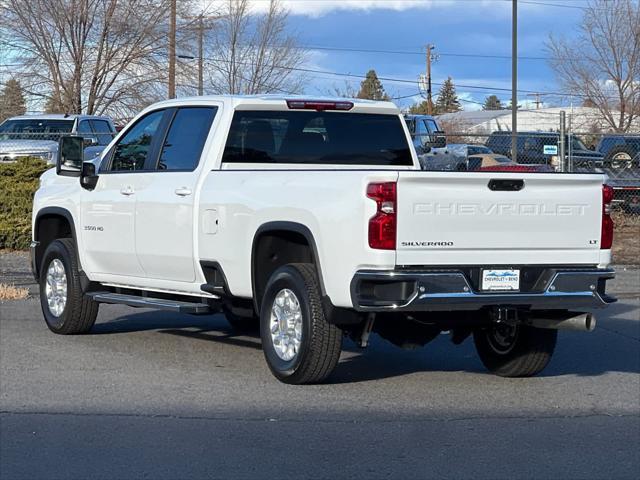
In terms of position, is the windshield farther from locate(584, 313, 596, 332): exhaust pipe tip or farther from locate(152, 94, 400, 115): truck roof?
locate(584, 313, 596, 332): exhaust pipe tip

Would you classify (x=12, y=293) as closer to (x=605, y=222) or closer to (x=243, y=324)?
(x=243, y=324)

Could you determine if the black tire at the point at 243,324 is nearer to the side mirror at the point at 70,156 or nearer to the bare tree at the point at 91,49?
the side mirror at the point at 70,156

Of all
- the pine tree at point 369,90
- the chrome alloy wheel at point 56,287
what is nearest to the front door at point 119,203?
the chrome alloy wheel at point 56,287

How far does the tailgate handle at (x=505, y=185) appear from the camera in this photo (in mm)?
7363

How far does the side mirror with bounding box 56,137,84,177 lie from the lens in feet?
32.8

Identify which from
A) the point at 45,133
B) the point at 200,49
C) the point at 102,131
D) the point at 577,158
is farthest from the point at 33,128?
the point at 200,49

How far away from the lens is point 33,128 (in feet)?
72.7

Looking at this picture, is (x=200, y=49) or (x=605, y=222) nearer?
(x=605, y=222)

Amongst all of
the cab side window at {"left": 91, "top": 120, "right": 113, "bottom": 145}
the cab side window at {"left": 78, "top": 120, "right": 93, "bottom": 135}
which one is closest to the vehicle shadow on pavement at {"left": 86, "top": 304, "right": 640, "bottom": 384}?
the cab side window at {"left": 91, "top": 120, "right": 113, "bottom": 145}

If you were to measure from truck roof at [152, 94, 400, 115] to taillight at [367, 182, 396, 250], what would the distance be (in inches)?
89.9

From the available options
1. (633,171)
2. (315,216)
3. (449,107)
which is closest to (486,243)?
(315,216)

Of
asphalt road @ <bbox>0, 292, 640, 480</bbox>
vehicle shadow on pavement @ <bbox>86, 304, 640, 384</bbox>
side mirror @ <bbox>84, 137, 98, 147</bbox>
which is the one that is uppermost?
side mirror @ <bbox>84, 137, 98, 147</bbox>

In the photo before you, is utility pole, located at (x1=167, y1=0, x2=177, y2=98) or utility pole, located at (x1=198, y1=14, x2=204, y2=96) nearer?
utility pole, located at (x1=167, y1=0, x2=177, y2=98)

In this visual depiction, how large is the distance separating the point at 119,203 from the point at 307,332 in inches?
106
